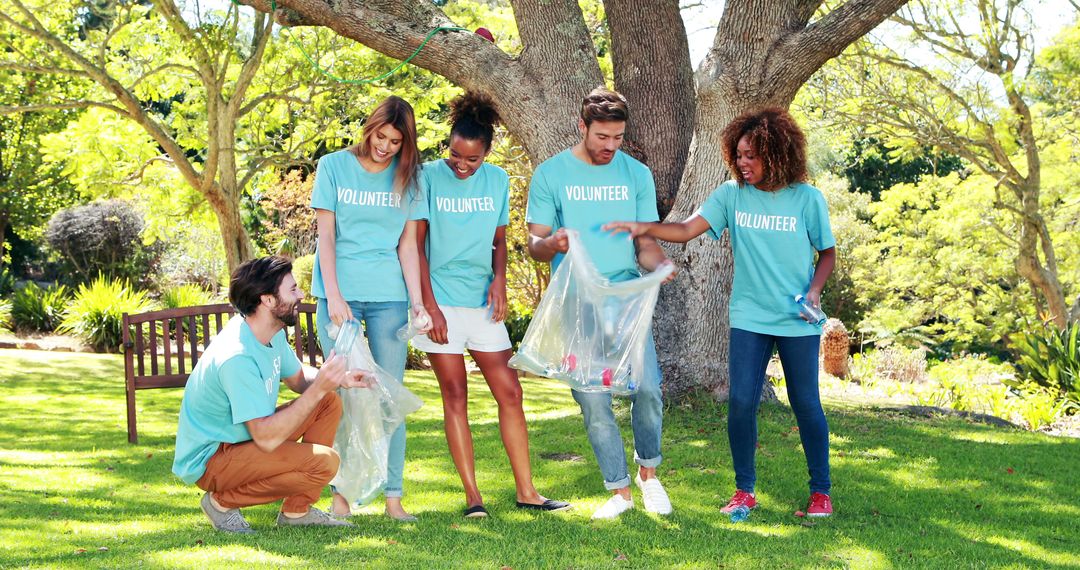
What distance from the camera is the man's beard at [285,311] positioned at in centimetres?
400

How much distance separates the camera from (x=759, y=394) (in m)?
4.47

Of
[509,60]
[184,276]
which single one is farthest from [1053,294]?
[184,276]

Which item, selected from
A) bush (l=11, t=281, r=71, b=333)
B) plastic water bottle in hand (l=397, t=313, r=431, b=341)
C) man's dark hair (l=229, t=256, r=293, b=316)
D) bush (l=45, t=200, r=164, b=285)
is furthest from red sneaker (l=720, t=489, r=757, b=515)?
bush (l=45, t=200, r=164, b=285)

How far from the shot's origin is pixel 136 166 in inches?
595

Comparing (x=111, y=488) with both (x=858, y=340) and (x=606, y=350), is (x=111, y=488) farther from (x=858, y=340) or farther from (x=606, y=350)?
(x=858, y=340)

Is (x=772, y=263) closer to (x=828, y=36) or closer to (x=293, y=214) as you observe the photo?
(x=828, y=36)

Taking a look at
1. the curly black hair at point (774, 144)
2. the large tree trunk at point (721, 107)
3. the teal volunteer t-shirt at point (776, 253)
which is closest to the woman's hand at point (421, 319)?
the teal volunteer t-shirt at point (776, 253)

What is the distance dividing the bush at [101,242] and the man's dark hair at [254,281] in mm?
19714

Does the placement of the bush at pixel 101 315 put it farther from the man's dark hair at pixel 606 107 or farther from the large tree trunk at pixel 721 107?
the man's dark hair at pixel 606 107

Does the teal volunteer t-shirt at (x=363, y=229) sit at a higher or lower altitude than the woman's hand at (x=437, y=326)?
higher

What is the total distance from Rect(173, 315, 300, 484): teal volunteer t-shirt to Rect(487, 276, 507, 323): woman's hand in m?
0.97

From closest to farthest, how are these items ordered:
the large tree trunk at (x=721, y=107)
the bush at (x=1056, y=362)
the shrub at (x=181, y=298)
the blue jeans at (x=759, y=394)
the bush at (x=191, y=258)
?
the blue jeans at (x=759, y=394) → the large tree trunk at (x=721, y=107) → the bush at (x=1056, y=362) → the shrub at (x=181, y=298) → the bush at (x=191, y=258)

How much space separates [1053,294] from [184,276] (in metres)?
17.9

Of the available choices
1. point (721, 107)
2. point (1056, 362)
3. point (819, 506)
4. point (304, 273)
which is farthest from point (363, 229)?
point (304, 273)
